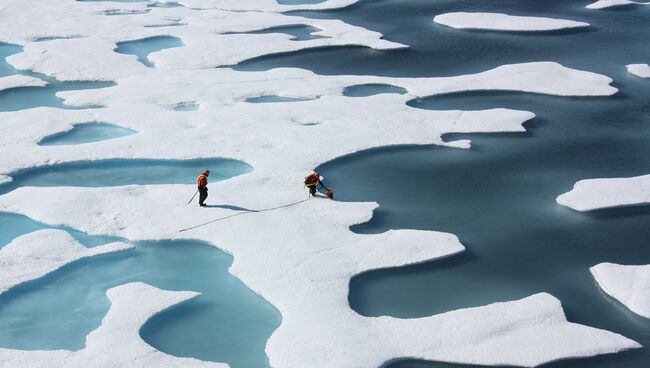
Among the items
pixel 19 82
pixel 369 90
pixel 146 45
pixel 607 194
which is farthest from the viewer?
pixel 146 45

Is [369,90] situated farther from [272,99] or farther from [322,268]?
[322,268]

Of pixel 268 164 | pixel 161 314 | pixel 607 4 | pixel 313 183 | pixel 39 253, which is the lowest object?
pixel 161 314

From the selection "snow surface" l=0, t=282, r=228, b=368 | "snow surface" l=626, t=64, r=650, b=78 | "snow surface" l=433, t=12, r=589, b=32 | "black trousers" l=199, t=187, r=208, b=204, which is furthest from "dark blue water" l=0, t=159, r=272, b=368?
"snow surface" l=433, t=12, r=589, b=32

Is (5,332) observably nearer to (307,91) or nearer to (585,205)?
(585,205)

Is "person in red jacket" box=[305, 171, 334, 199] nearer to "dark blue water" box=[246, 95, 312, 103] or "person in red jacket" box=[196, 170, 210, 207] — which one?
"person in red jacket" box=[196, 170, 210, 207]

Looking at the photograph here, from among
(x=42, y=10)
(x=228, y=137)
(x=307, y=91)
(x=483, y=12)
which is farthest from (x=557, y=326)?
(x=42, y=10)

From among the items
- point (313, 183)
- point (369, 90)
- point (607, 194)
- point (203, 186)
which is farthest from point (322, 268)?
point (369, 90)
